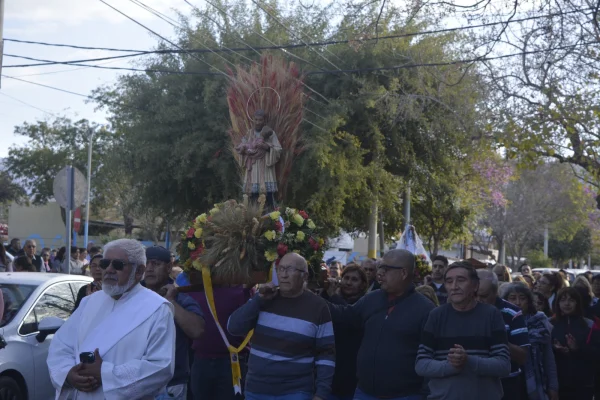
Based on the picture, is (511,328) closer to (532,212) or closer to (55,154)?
(532,212)

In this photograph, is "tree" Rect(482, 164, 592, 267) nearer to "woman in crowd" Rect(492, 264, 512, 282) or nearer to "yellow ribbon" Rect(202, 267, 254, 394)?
"woman in crowd" Rect(492, 264, 512, 282)

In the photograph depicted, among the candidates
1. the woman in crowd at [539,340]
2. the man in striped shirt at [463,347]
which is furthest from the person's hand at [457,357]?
the woman in crowd at [539,340]

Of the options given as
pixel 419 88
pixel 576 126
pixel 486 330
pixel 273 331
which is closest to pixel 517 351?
pixel 486 330

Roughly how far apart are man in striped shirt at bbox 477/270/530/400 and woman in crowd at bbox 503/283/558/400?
1.11 m

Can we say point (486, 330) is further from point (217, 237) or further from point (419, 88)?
point (419, 88)

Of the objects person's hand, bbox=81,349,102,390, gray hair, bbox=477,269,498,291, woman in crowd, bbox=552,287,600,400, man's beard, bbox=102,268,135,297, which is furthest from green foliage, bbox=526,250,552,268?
person's hand, bbox=81,349,102,390

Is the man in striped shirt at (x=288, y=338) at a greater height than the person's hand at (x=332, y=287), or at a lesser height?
lesser

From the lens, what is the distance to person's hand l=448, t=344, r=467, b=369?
5.54m

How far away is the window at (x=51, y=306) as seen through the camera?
28.4ft

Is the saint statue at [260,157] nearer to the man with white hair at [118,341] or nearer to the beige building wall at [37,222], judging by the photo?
the man with white hair at [118,341]

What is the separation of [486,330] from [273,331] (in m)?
1.53

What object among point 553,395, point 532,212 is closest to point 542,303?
point 553,395

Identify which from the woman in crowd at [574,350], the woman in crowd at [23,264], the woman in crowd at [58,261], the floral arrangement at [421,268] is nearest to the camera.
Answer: the woman in crowd at [574,350]

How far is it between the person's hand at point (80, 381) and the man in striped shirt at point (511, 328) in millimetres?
3328
